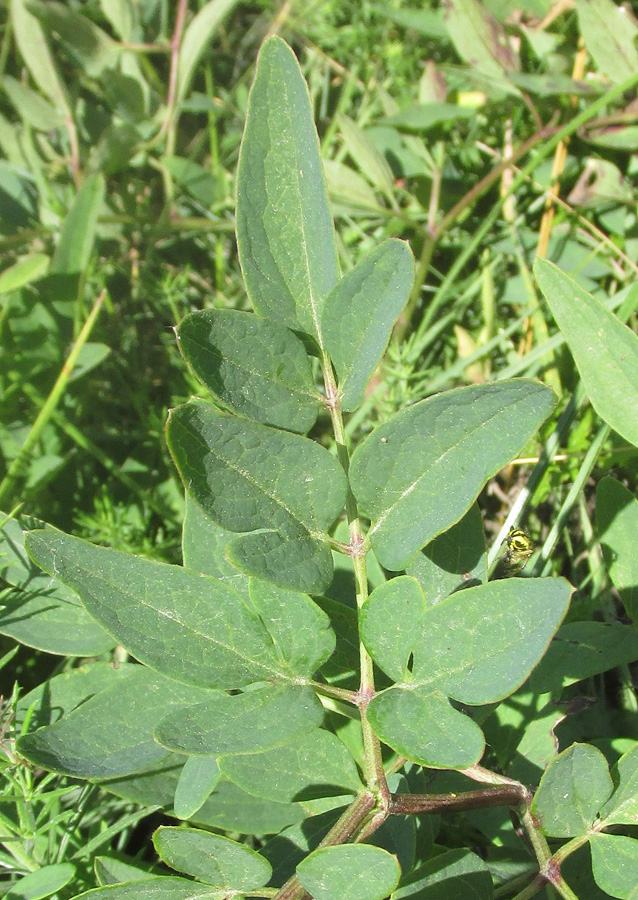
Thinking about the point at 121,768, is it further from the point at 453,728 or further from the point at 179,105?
the point at 179,105

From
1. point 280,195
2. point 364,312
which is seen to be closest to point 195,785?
point 364,312

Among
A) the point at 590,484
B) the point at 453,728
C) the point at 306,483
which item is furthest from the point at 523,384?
the point at 590,484

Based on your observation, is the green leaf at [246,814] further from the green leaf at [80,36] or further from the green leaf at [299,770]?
the green leaf at [80,36]

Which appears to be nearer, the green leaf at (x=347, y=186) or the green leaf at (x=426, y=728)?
the green leaf at (x=426, y=728)

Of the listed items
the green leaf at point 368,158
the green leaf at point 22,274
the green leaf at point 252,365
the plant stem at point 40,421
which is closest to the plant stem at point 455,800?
the green leaf at point 252,365

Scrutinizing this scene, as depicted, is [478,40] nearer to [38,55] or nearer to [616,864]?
[38,55]

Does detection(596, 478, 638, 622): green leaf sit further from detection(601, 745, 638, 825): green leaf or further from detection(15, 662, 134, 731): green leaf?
detection(15, 662, 134, 731): green leaf
